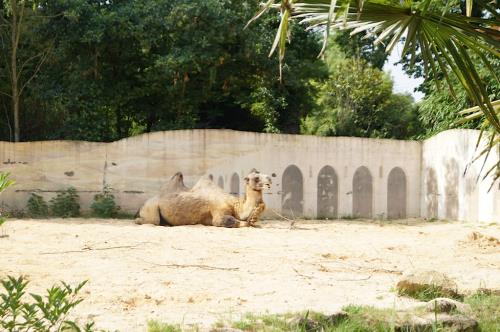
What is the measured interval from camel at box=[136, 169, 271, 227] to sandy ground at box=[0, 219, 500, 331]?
534 millimetres

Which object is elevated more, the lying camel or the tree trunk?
the tree trunk

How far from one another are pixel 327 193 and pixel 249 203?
10.4ft

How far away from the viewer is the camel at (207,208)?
10805mm

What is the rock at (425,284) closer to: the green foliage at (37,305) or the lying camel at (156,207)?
the green foliage at (37,305)

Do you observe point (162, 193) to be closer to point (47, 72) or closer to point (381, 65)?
point (47, 72)

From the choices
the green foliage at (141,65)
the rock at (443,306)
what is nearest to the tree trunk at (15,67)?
the green foliage at (141,65)

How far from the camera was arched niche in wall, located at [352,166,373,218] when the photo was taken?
13727 mm

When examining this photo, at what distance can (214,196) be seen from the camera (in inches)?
435

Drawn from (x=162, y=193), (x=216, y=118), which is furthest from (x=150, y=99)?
(x=162, y=193)

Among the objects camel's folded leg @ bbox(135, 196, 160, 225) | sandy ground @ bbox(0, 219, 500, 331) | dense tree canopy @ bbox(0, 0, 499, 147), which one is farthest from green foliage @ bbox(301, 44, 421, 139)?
sandy ground @ bbox(0, 219, 500, 331)

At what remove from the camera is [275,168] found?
1334cm

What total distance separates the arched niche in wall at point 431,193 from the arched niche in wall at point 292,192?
2854mm

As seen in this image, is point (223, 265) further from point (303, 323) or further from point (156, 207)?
point (156, 207)

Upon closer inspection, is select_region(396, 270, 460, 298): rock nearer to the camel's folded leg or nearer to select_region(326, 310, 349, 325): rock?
select_region(326, 310, 349, 325): rock
